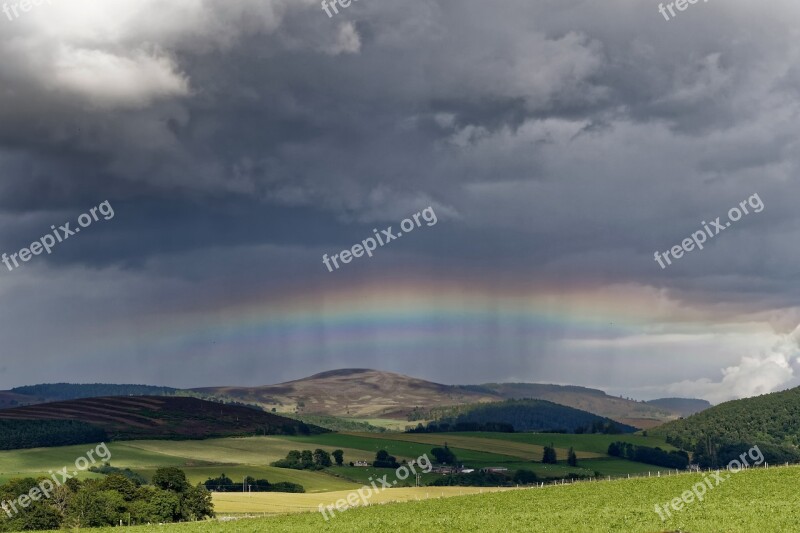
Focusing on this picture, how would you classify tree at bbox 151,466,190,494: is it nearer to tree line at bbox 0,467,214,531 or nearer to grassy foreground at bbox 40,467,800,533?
tree line at bbox 0,467,214,531

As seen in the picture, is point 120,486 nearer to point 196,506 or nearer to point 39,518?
point 196,506

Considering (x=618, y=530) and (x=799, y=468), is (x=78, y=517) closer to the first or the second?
(x=618, y=530)

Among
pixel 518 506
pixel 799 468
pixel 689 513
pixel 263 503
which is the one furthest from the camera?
pixel 263 503

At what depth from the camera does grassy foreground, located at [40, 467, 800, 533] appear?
212 feet

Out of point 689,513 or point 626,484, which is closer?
point 689,513

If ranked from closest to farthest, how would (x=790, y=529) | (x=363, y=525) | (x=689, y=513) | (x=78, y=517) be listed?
(x=790, y=529) → (x=689, y=513) → (x=363, y=525) → (x=78, y=517)

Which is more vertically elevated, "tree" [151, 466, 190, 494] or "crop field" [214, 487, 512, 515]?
"tree" [151, 466, 190, 494]

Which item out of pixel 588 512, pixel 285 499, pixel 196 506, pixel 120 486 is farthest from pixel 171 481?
pixel 588 512

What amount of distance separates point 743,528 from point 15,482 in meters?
100

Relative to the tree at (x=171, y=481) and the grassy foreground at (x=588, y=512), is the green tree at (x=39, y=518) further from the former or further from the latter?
the grassy foreground at (x=588, y=512)

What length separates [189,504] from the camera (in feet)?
391

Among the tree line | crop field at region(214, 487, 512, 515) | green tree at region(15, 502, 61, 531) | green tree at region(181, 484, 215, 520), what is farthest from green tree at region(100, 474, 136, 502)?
crop field at region(214, 487, 512, 515)

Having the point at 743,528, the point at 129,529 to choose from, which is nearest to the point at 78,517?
the point at 129,529

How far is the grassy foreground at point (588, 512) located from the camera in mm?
64500
